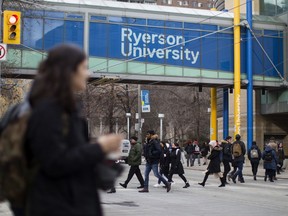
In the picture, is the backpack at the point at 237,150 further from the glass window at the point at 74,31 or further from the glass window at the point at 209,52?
the glass window at the point at 209,52

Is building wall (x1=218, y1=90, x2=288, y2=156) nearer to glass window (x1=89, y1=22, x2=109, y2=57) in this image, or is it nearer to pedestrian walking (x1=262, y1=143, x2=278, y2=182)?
glass window (x1=89, y1=22, x2=109, y2=57)

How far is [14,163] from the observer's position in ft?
9.18

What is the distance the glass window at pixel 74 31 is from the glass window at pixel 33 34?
1.50 metres

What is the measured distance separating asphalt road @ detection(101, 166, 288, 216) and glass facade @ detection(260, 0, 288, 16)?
22821 mm

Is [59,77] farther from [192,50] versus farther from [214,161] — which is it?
[192,50]

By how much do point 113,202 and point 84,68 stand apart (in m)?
9.77

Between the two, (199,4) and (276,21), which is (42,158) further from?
(199,4)

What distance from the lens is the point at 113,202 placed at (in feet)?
40.8

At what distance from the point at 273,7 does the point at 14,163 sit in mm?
37321

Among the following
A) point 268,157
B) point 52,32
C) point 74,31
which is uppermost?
point 74,31

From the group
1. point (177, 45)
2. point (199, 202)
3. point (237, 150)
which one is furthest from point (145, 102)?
point (199, 202)

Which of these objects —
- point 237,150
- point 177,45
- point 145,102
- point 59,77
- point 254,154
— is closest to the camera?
point 59,77

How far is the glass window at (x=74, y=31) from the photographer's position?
31.4 meters

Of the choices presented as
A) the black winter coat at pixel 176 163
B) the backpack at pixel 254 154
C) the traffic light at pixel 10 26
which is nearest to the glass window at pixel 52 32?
the backpack at pixel 254 154
